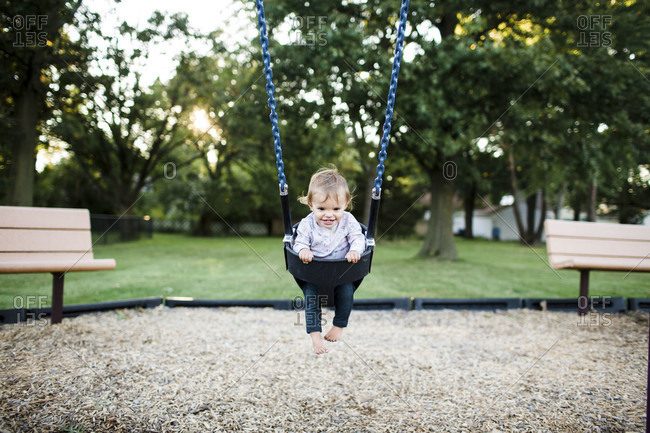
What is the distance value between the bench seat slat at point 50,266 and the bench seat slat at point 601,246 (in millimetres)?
5468

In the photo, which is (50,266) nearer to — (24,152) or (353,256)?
(353,256)

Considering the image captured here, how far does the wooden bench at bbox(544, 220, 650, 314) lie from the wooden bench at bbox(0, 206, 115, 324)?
5.48 m

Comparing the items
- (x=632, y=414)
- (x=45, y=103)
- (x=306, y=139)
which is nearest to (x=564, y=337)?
(x=632, y=414)

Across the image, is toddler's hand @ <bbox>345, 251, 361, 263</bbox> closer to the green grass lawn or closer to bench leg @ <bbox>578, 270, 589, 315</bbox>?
the green grass lawn

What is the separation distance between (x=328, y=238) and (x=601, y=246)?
480 cm

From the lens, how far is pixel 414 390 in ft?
11.5

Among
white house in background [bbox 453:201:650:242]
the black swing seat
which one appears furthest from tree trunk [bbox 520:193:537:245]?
the black swing seat

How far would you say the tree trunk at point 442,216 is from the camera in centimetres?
1262

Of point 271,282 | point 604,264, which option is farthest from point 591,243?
point 271,282

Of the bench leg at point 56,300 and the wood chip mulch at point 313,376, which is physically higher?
the bench leg at point 56,300

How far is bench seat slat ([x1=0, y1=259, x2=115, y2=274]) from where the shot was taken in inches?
161

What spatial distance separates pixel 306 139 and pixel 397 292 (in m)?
9.08

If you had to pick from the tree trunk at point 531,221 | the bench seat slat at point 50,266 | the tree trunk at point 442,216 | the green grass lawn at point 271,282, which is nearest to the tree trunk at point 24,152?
the green grass lawn at point 271,282

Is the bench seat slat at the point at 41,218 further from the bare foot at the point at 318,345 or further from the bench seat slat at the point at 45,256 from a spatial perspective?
the bare foot at the point at 318,345
